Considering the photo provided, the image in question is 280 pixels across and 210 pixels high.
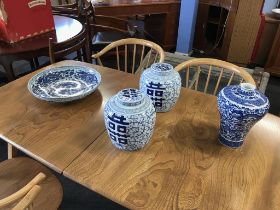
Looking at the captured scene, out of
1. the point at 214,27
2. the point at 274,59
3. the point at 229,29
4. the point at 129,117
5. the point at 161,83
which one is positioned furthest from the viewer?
the point at 214,27

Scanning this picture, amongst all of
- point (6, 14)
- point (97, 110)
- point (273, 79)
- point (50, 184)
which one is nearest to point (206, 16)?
point (273, 79)

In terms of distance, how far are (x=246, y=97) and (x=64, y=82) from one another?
84 centimetres

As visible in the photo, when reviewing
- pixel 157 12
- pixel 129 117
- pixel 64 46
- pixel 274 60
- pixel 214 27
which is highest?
pixel 129 117

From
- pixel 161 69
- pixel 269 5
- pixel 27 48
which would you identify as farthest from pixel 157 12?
pixel 161 69

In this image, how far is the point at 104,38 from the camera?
273 centimetres

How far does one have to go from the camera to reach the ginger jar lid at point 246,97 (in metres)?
0.76

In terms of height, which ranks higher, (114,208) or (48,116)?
(48,116)

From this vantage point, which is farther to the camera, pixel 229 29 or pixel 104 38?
pixel 229 29

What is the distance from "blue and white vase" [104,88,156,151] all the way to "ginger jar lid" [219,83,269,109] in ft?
0.83

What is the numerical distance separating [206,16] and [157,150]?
2.91m

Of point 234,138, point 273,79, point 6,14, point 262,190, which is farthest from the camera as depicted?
point 273,79

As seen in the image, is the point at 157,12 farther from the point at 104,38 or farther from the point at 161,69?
the point at 161,69

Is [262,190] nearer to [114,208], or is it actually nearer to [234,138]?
[234,138]

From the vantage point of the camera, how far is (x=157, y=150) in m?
0.87
